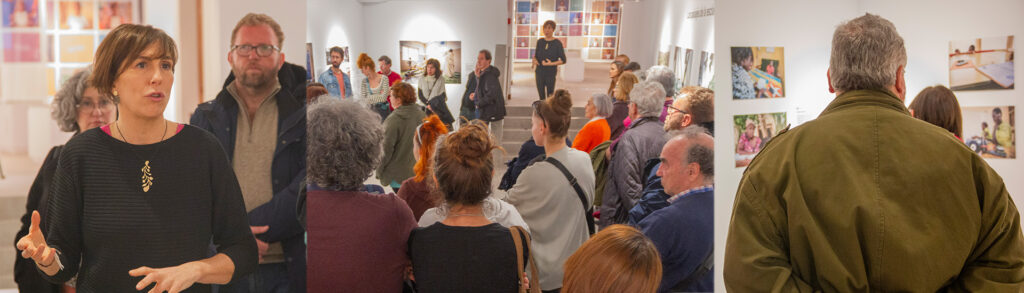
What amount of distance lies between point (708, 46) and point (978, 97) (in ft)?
5.32

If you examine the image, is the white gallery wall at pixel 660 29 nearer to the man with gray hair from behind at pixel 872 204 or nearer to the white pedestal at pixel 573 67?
the white pedestal at pixel 573 67

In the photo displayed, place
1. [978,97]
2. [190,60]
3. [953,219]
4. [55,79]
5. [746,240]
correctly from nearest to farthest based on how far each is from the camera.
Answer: [953,219], [746,240], [55,79], [190,60], [978,97]

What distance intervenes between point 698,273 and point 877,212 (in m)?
1.74

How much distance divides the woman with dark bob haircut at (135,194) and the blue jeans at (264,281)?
0.31ft

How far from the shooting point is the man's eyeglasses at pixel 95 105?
2342 millimetres

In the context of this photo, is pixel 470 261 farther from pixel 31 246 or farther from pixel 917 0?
pixel 917 0

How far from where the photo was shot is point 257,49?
2.68m

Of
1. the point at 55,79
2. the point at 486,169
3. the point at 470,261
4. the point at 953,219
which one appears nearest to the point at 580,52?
the point at 486,169

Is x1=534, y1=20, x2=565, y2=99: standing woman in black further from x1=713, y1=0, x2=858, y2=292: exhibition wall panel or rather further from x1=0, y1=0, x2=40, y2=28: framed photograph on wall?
x1=0, y1=0, x2=40, y2=28: framed photograph on wall

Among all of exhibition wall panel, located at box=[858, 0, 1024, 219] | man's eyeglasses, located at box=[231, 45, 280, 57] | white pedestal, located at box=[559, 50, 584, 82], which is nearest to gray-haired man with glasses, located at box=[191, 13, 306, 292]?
man's eyeglasses, located at box=[231, 45, 280, 57]

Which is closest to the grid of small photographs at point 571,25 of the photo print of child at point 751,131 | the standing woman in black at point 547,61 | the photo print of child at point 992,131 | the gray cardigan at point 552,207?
the standing woman in black at point 547,61

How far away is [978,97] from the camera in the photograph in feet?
13.8

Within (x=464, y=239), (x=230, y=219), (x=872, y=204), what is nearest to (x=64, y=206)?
(x=230, y=219)

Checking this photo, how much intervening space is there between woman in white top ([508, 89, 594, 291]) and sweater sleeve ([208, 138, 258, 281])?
1.31m
